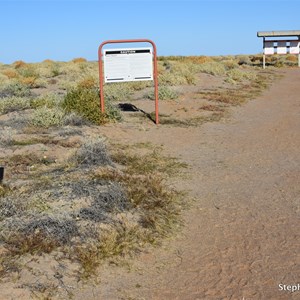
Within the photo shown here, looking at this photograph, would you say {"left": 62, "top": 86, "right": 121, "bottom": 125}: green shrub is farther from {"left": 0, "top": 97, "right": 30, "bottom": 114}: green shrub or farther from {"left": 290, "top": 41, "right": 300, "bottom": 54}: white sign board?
{"left": 290, "top": 41, "right": 300, "bottom": 54}: white sign board

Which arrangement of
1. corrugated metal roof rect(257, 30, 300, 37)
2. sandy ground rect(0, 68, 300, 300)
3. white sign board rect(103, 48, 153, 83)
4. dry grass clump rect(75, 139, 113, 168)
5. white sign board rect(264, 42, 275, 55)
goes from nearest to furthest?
1. sandy ground rect(0, 68, 300, 300)
2. dry grass clump rect(75, 139, 113, 168)
3. white sign board rect(103, 48, 153, 83)
4. corrugated metal roof rect(257, 30, 300, 37)
5. white sign board rect(264, 42, 275, 55)

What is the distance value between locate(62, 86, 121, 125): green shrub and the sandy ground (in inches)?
56.5

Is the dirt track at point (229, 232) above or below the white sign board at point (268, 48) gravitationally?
below

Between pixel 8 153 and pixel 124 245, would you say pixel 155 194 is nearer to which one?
pixel 124 245

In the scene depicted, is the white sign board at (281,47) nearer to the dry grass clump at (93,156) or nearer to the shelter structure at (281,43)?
the shelter structure at (281,43)

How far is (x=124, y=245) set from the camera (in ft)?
14.6

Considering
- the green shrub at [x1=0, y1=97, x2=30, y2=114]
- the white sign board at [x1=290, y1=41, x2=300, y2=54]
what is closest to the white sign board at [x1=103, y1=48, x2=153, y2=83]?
the green shrub at [x1=0, y1=97, x2=30, y2=114]

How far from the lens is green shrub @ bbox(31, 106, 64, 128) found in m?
10.5

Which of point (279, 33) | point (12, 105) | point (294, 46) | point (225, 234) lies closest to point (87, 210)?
point (225, 234)

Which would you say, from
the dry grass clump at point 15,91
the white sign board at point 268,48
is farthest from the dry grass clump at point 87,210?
the white sign board at point 268,48

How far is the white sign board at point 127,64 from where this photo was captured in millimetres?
11094

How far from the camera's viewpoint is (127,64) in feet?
36.6

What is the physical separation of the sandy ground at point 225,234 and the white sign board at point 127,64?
1898 mm

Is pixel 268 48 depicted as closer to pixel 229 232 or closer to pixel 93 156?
pixel 93 156
